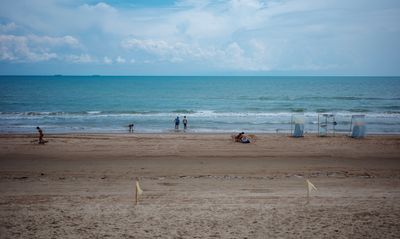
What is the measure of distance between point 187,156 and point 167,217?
328 inches

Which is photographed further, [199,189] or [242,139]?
[242,139]

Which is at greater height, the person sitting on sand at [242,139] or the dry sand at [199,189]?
the person sitting on sand at [242,139]

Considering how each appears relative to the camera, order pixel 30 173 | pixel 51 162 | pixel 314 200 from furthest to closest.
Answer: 1. pixel 51 162
2. pixel 30 173
3. pixel 314 200

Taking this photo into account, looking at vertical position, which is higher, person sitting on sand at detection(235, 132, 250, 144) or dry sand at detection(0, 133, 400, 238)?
person sitting on sand at detection(235, 132, 250, 144)

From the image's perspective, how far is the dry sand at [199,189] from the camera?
24.0 ft

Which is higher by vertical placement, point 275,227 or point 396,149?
point 396,149

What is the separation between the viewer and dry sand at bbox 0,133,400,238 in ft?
24.0

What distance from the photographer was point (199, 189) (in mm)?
10898

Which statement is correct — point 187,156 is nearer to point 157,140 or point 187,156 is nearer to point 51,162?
point 157,140

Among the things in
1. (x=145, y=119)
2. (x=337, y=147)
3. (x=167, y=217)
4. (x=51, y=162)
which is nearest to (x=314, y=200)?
(x=167, y=217)

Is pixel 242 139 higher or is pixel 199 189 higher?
pixel 242 139

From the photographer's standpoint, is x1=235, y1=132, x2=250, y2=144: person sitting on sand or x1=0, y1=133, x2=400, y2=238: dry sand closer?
x1=0, y1=133, x2=400, y2=238: dry sand

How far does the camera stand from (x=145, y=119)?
34188 millimetres

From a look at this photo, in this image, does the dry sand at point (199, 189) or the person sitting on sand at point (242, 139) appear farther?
the person sitting on sand at point (242, 139)
